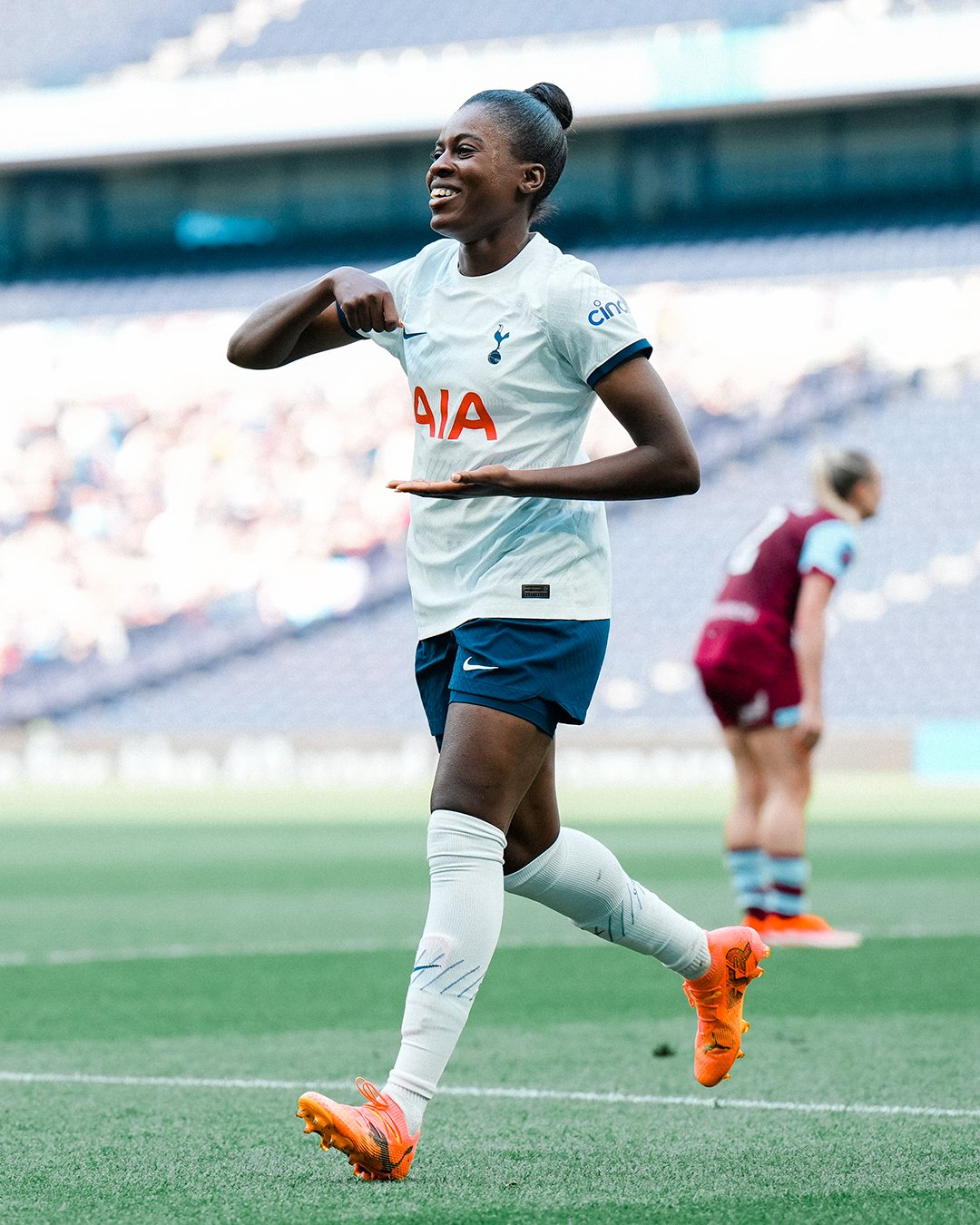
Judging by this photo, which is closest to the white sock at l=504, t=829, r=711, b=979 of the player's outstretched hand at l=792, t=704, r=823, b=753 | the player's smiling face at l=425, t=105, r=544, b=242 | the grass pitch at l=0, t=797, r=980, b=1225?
the grass pitch at l=0, t=797, r=980, b=1225

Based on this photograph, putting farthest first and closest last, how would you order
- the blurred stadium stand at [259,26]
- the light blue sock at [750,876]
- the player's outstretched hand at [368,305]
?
the blurred stadium stand at [259,26] < the light blue sock at [750,876] < the player's outstretched hand at [368,305]

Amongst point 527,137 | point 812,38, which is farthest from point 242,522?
point 527,137

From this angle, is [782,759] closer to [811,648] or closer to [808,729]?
[808,729]

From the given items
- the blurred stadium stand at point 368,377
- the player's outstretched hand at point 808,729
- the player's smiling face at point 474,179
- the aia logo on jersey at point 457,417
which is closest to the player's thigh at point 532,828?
the aia logo on jersey at point 457,417

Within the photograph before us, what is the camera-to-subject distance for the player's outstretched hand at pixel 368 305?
3574 millimetres

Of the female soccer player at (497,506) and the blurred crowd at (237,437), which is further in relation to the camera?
the blurred crowd at (237,437)

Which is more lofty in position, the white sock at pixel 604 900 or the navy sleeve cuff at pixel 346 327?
the navy sleeve cuff at pixel 346 327

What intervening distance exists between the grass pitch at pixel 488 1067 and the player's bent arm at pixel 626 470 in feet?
3.94

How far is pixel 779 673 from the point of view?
23.3 feet

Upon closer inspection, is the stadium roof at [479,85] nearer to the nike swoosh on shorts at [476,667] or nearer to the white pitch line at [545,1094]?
the white pitch line at [545,1094]

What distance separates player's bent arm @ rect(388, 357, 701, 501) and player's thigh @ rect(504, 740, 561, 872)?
1.78 ft

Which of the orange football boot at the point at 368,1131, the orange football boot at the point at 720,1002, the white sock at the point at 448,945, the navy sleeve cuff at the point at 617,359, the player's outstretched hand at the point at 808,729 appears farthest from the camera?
the player's outstretched hand at the point at 808,729

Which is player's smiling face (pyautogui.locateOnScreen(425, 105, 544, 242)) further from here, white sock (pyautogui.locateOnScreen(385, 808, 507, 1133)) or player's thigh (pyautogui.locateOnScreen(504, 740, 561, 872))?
white sock (pyautogui.locateOnScreen(385, 808, 507, 1133))

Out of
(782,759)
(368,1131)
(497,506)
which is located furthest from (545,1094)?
(782,759)
